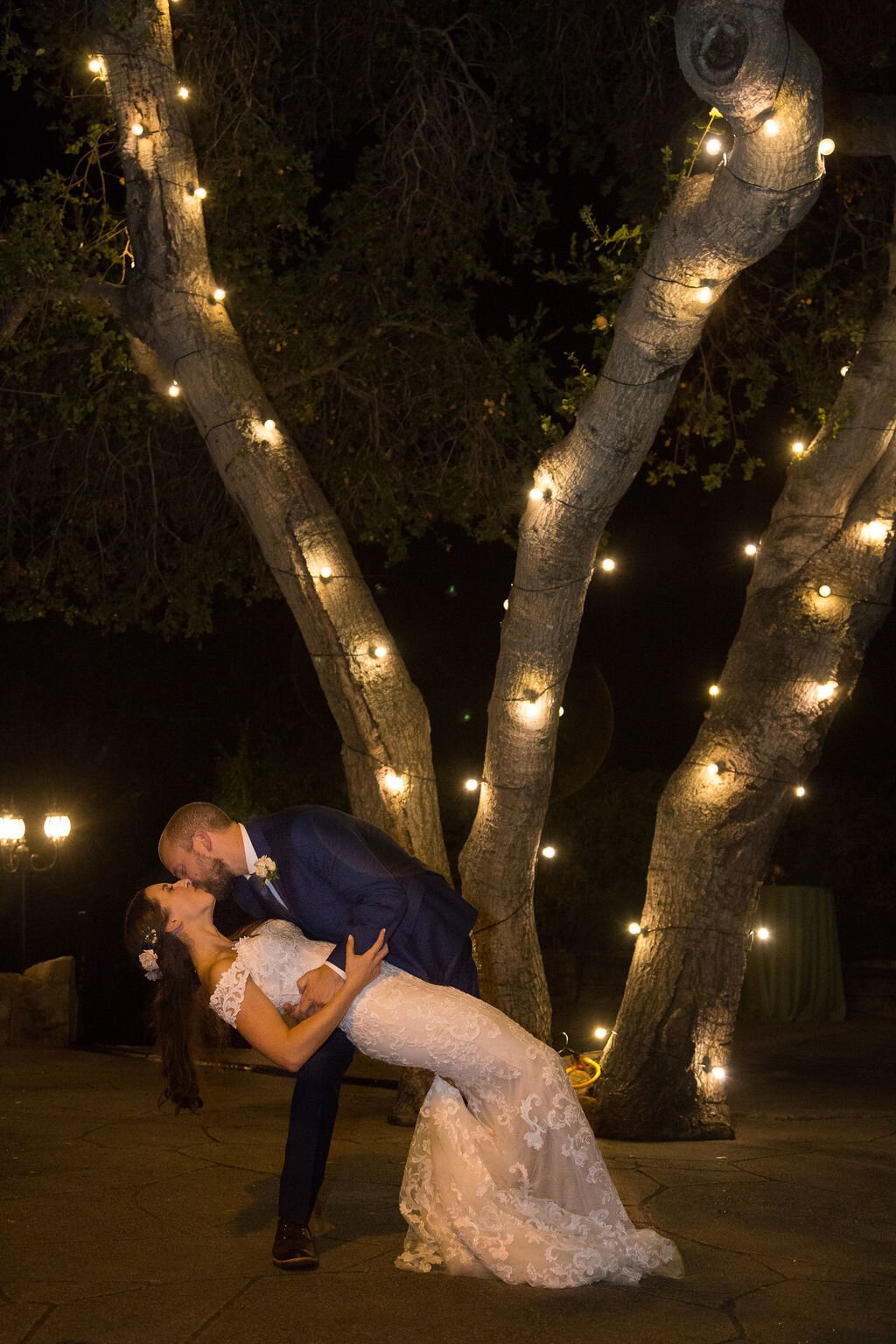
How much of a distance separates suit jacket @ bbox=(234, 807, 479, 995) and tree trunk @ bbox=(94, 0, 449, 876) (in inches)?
89.7

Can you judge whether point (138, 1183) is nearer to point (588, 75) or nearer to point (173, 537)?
point (173, 537)

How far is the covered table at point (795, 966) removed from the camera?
12.2 metres

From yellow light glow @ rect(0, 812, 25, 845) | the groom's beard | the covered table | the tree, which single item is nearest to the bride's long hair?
the groom's beard

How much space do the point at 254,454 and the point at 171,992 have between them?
321 cm

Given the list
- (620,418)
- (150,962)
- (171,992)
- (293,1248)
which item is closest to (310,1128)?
(293,1248)

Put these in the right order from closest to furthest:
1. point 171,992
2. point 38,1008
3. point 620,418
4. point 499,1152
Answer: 1. point 499,1152
2. point 171,992
3. point 620,418
4. point 38,1008

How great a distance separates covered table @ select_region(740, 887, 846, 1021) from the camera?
39.9 ft

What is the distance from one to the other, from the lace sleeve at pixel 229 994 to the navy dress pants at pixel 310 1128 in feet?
1.12

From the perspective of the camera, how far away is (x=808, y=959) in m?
12.2

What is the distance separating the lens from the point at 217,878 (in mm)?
4363

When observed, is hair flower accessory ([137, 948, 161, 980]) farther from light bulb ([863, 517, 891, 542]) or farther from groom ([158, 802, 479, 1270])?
light bulb ([863, 517, 891, 542])

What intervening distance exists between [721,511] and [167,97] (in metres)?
11.6

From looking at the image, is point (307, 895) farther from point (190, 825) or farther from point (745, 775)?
point (745, 775)

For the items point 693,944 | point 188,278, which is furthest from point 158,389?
point 693,944
